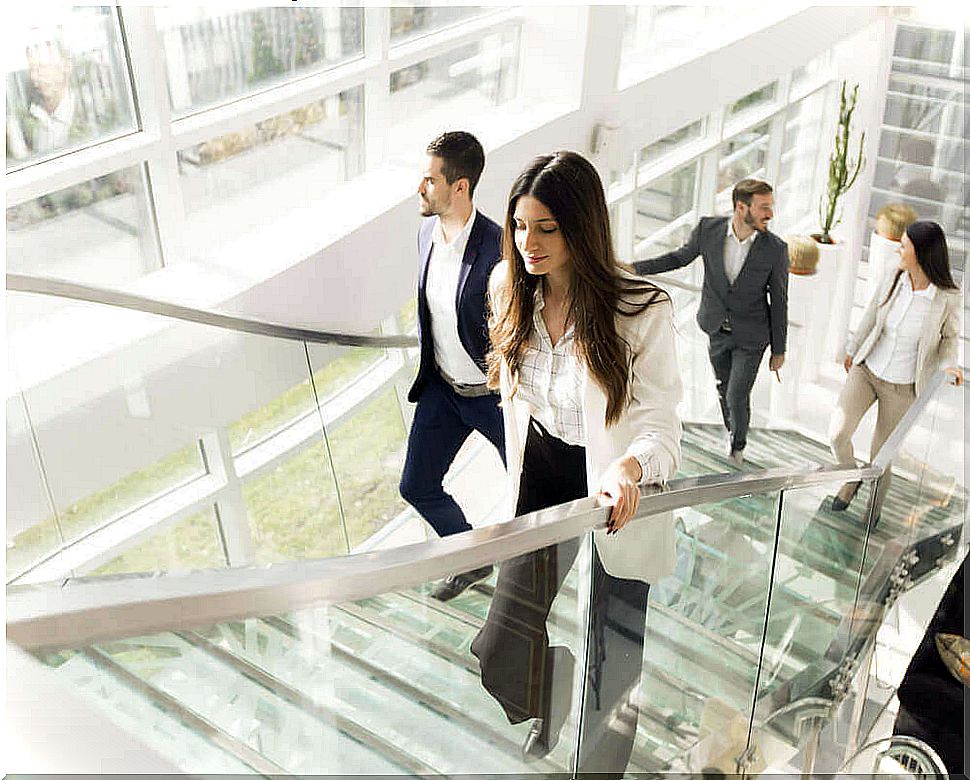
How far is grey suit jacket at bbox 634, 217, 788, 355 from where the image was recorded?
4.76 meters

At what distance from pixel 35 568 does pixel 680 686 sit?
1.84 metres

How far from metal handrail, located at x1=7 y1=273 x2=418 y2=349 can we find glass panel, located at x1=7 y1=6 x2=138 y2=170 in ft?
2.34

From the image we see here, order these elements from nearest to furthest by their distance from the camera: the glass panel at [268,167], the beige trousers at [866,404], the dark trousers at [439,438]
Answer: the dark trousers at [439,438], the glass panel at [268,167], the beige trousers at [866,404]

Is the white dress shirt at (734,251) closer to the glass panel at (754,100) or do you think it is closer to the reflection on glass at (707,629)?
the reflection on glass at (707,629)

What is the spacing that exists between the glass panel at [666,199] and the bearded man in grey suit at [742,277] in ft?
8.02

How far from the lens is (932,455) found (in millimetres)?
5668

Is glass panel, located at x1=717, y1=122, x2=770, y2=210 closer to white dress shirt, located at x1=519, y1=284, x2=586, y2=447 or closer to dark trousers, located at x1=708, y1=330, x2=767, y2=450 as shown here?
dark trousers, located at x1=708, y1=330, x2=767, y2=450

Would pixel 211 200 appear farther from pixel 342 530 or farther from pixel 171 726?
pixel 171 726

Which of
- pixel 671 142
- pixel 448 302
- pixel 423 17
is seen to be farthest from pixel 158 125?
pixel 671 142

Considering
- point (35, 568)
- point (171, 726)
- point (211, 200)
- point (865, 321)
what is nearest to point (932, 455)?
point (865, 321)

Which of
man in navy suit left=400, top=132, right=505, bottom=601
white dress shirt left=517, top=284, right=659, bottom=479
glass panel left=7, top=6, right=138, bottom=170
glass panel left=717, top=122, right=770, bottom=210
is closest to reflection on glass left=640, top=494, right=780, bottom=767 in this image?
→ white dress shirt left=517, top=284, right=659, bottom=479

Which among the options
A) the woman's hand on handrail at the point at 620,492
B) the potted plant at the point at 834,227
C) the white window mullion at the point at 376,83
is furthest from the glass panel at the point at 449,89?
the potted plant at the point at 834,227

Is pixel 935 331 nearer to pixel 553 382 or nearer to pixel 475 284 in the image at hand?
pixel 475 284

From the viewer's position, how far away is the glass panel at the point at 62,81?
3453 mm
